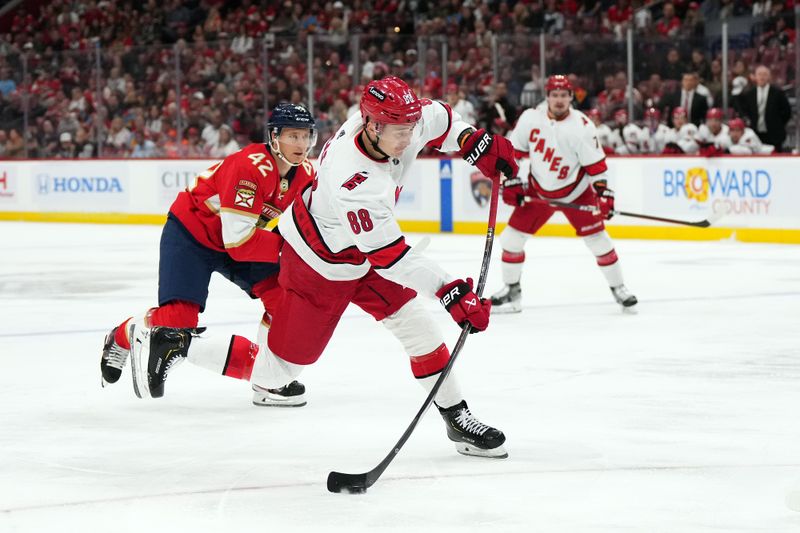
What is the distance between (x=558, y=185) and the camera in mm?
7277

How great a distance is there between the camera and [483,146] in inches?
159

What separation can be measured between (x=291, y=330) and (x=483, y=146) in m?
0.84

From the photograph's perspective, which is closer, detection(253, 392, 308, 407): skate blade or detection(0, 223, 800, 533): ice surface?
detection(0, 223, 800, 533): ice surface

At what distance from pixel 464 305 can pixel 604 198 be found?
3.81 metres

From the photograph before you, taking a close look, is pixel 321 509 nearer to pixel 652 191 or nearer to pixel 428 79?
pixel 652 191

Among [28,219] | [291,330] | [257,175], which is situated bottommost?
[28,219]

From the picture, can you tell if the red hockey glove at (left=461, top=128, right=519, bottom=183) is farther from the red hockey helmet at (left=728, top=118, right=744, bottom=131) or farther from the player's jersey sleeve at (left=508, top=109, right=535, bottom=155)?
the red hockey helmet at (left=728, top=118, right=744, bottom=131)

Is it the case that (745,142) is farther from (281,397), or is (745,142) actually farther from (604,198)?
(281,397)

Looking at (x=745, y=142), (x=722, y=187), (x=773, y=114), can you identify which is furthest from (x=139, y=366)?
(x=773, y=114)

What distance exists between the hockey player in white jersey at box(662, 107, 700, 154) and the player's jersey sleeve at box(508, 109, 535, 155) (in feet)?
14.2

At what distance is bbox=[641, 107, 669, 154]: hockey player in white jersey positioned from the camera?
458 inches

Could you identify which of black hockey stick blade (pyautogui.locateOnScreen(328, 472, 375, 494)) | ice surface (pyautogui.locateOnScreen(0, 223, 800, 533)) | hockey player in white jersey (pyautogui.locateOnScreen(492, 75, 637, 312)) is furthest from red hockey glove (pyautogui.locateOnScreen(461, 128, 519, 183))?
hockey player in white jersey (pyautogui.locateOnScreen(492, 75, 637, 312))

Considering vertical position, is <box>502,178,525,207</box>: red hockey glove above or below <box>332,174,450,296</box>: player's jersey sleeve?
below

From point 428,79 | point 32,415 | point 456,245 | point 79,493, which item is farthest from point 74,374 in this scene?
point 428,79
